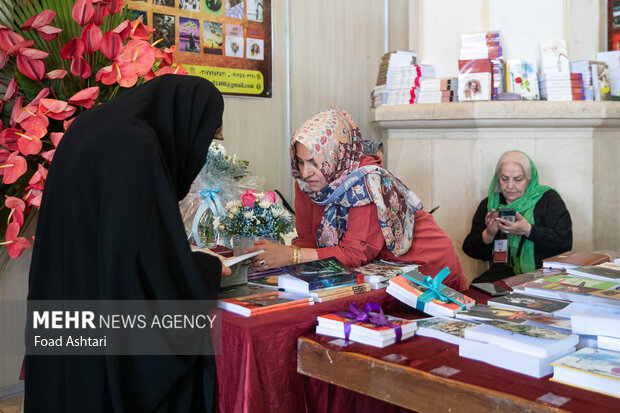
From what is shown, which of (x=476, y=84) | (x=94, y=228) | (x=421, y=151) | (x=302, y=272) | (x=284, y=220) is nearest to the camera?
(x=94, y=228)

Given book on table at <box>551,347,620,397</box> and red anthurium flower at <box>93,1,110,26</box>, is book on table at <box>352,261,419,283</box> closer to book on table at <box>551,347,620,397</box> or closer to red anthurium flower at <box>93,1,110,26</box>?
book on table at <box>551,347,620,397</box>

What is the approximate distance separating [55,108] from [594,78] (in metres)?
3.33

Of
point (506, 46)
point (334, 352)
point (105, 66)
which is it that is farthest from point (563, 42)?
point (334, 352)

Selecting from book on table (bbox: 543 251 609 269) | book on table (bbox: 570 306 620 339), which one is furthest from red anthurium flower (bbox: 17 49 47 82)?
book on table (bbox: 543 251 609 269)

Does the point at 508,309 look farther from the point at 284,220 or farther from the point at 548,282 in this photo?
the point at 284,220

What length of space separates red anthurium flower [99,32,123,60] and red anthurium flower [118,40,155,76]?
0.07 ft

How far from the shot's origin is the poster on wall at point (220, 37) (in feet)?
12.5

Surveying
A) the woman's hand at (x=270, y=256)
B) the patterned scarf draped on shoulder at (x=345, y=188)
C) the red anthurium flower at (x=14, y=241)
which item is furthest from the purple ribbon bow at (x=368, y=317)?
the red anthurium flower at (x=14, y=241)

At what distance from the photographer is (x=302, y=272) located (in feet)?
6.35

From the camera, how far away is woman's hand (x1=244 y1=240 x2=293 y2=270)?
2127mm

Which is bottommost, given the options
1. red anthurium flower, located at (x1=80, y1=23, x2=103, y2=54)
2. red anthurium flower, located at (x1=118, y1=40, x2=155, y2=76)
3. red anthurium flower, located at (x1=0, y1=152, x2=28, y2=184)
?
red anthurium flower, located at (x1=0, y1=152, x2=28, y2=184)

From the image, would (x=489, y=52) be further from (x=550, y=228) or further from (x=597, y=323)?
(x=597, y=323)

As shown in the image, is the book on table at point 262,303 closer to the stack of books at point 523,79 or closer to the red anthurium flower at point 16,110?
the red anthurium flower at point 16,110

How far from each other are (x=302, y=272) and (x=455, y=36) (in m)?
2.95
